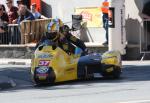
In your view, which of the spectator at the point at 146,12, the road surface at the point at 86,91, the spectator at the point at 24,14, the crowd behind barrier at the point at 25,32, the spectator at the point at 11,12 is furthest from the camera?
the spectator at the point at 11,12

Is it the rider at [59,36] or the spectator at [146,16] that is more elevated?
the spectator at [146,16]

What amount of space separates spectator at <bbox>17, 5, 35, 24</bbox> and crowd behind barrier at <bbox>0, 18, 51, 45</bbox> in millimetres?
222

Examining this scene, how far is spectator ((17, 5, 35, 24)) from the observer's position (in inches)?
906

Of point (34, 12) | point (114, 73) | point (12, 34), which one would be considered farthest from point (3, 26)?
point (114, 73)

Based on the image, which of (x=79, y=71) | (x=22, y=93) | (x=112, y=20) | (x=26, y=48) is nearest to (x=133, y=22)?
(x=112, y=20)

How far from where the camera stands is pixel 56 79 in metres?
15.0

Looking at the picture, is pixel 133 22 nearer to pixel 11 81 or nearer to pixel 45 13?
pixel 45 13

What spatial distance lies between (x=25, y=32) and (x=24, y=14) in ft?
2.21

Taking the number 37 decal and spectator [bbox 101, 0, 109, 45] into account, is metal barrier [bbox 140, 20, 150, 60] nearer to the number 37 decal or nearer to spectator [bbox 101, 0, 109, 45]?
spectator [bbox 101, 0, 109, 45]

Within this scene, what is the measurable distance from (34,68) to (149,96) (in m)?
3.74

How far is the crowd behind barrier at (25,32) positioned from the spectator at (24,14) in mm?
222

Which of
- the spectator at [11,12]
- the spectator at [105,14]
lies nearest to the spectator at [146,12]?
the spectator at [105,14]

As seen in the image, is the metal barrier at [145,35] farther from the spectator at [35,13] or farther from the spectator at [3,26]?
the spectator at [3,26]

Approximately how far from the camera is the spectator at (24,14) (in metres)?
23.0
